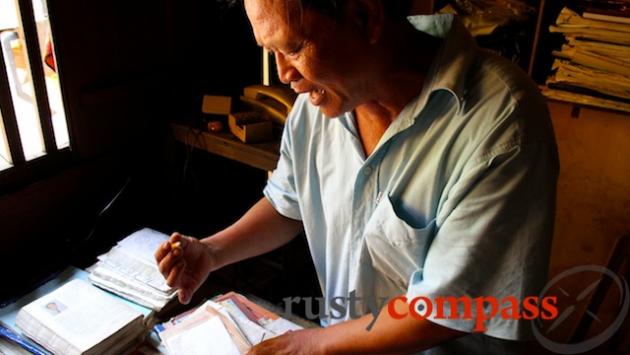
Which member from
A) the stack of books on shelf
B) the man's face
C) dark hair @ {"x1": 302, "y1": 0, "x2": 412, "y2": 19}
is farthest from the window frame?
the stack of books on shelf

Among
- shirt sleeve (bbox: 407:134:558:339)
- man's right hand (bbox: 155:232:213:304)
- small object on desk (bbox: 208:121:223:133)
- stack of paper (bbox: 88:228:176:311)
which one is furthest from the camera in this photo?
small object on desk (bbox: 208:121:223:133)

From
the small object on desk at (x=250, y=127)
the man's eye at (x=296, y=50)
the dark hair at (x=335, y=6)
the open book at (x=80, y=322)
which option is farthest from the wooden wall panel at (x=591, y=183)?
the open book at (x=80, y=322)

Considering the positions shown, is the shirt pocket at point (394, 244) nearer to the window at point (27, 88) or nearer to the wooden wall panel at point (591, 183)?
the window at point (27, 88)

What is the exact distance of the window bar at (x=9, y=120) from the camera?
A: 1301 millimetres

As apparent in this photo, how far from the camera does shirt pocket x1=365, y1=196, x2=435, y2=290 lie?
0.84m

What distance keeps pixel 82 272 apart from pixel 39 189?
288 millimetres

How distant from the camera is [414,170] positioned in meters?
0.85

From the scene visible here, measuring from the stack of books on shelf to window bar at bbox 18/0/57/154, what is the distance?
161 cm

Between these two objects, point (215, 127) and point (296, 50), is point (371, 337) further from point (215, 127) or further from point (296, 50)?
point (215, 127)

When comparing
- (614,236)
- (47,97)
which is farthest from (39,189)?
(614,236)

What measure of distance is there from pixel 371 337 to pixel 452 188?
30cm

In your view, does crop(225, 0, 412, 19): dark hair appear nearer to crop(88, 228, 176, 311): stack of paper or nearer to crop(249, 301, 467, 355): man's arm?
crop(249, 301, 467, 355): man's arm

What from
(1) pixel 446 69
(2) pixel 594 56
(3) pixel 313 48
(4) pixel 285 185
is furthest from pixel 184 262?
(2) pixel 594 56

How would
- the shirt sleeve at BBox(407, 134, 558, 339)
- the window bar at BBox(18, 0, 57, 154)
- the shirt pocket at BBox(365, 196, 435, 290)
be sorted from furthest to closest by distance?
the window bar at BBox(18, 0, 57, 154)
the shirt pocket at BBox(365, 196, 435, 290)
the shirt sleeve at BBox(407, 134, 558, 339)
